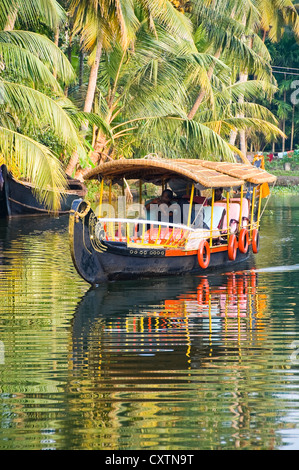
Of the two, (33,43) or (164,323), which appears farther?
(33,43)

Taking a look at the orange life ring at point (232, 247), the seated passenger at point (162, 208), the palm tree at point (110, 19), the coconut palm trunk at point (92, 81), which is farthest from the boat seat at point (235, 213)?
the coconut palm trunk at point (92, 81)

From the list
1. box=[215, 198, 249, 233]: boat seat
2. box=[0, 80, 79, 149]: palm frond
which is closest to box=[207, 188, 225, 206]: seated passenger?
box=[215, 198, 249, 233]: boat seat

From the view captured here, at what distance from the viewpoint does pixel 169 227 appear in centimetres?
1258

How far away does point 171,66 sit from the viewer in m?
21.2

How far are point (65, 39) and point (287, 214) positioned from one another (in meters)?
9.35

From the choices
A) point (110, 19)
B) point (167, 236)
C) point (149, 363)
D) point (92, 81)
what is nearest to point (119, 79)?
point (92, 81)

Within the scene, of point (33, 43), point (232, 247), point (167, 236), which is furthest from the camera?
point (33, 43)

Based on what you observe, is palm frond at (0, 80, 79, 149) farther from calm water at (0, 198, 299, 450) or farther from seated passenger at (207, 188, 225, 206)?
calm water at (0, 198, 299, 450)

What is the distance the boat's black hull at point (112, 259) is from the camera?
405 inches

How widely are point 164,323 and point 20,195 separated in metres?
14.4

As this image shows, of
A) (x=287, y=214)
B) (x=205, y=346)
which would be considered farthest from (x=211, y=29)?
(x=205, y=346)

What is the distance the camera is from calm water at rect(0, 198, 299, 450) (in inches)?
198

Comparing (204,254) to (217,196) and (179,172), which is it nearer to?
(179,172)

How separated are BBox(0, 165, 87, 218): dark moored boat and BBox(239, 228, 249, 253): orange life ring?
9.09m
